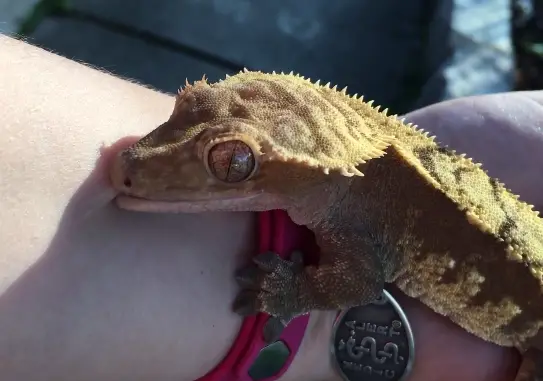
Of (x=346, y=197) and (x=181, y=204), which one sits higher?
(x=346, y=197)

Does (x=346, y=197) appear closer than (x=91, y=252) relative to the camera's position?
No

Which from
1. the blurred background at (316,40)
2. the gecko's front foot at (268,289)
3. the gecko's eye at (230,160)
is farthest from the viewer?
the blurred background at (316,40)

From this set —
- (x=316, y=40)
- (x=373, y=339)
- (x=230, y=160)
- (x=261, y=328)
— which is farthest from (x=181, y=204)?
(x=316, y=40)

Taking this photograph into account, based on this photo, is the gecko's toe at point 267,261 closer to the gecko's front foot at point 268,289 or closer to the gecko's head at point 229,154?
the gecko's front foot at point 268,289

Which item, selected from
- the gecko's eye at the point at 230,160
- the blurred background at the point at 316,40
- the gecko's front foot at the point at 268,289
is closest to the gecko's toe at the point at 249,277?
the gecko's front foot at the point at 268,289

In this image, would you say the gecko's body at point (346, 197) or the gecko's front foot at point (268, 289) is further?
the gecko's front foot at point (268, 289)

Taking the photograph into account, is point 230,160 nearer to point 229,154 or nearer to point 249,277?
point 229,154
